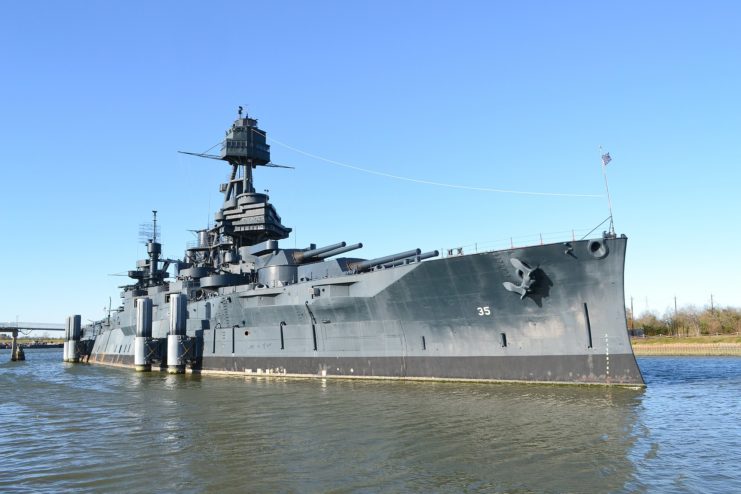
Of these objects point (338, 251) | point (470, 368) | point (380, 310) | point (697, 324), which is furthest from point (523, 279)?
point (697, 324)

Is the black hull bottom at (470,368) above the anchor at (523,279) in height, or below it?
below

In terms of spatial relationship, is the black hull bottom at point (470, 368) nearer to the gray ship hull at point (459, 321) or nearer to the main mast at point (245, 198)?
the gray ship hull at point (459, 321)

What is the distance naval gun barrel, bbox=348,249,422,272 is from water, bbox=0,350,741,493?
18.7 feet

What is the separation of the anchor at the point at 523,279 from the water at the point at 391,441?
350cm

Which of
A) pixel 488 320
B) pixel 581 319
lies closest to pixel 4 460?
pixel 488 320

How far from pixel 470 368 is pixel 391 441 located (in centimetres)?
1007

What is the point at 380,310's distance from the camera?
2416 cm

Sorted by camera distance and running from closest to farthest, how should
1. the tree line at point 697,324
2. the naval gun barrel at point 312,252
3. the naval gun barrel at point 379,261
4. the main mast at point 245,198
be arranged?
1. the naval gun barrel at point 379,261
2. the naval gun barrel at point 312,252
3. the main mast at point 245,198
4. the tree line at point 697,324

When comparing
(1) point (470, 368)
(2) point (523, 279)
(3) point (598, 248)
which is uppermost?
(3) point (598, 248)

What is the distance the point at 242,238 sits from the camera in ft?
121

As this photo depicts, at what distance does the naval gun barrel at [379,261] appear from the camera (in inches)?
945

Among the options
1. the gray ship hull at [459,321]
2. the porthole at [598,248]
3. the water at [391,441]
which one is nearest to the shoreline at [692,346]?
the water at [391,441]

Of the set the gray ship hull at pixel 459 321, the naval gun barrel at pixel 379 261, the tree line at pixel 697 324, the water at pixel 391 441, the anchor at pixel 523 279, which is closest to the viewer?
the water at pixel 391 441

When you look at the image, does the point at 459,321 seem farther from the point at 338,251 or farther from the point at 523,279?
the point at 338,251
